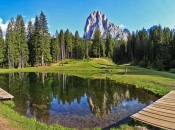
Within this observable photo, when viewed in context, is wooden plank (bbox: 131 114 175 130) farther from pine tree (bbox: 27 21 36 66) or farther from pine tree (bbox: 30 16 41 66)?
pine tree (bbox: 27 21 36 66)

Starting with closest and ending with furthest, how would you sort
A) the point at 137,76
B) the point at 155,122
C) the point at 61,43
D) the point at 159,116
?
the point at 155,122 → the point at 159,116 → the point at 137,76 → the point at 61,43

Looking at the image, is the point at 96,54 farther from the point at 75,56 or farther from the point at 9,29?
the point at 9,29

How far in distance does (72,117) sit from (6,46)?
64.1 m

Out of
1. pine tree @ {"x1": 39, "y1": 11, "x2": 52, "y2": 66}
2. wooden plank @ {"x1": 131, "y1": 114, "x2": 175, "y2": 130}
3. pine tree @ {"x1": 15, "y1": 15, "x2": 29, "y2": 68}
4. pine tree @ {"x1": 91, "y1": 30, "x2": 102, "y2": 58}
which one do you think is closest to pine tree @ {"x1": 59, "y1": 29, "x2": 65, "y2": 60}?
pine tree @ {"x1": 91, "y1": 30, "x2": 102, "y2": 58}

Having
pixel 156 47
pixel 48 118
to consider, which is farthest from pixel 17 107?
pixel 156 47

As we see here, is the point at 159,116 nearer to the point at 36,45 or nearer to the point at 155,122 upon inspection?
the point at 155,122

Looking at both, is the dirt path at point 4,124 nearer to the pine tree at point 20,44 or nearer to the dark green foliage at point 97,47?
the pine tree at point 20,44

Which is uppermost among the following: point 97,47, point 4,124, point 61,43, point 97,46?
point 61,43

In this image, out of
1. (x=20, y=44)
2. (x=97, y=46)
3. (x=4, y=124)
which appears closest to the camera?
(x=4, y=124)

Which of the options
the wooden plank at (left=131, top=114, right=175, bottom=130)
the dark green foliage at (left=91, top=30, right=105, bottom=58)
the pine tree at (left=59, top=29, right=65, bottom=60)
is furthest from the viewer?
the pine tree at (left=59, top=29, right=65, bottom=60)

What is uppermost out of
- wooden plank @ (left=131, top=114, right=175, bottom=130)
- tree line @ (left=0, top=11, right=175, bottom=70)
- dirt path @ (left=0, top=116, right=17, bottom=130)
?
tree line @ (left=0, top=11, right=175, bottom=70)

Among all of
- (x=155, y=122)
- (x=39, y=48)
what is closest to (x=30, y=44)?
(x=39, y=48)

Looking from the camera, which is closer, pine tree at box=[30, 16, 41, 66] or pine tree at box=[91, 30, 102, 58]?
pine tree at box=[30, 16, 41, 66]

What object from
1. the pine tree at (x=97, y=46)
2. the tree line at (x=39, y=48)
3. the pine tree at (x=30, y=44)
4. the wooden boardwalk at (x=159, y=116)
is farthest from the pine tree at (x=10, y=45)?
the wooden boardwalk at (x=159, y=116)
